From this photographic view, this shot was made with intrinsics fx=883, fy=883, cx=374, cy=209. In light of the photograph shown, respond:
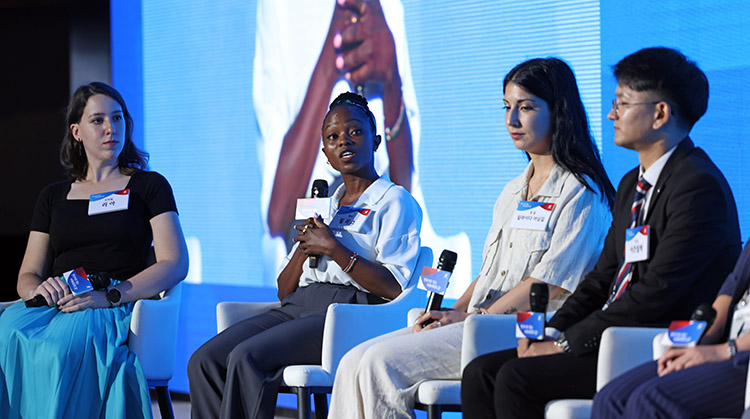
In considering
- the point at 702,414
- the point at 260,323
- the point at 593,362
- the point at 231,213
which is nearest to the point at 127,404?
the point at 260,323

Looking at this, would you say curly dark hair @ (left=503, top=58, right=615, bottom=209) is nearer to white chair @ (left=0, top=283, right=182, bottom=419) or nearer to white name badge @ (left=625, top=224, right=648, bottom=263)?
white name badge @ (left=625, top=224, right=648, bottom=263)

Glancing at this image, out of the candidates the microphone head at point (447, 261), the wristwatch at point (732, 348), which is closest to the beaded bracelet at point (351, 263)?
the microphone head at point (447, 261)

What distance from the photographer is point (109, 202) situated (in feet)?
13.0

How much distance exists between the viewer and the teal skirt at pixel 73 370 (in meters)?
3.54

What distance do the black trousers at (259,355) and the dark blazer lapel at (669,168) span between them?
4.11ft

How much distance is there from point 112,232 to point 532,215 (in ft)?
6.45

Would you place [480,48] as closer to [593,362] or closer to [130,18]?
[593,362]

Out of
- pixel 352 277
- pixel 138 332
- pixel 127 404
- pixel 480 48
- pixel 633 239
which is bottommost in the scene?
pixel 127 404

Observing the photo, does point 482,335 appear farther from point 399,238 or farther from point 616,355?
point 399,238

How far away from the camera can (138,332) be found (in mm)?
3613

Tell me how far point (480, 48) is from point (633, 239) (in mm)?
1751

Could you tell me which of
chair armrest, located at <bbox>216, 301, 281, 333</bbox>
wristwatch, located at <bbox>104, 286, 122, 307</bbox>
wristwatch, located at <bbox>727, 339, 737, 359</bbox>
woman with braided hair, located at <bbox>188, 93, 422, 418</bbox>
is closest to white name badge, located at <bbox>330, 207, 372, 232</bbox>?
woman with braided hair, located at <bbox>188, 93, 422, 418</bbox>

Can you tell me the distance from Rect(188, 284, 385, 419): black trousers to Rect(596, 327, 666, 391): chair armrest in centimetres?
126

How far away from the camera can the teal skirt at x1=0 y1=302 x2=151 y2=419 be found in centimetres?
354
